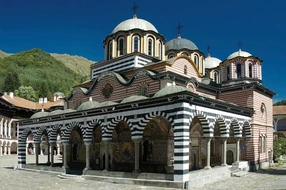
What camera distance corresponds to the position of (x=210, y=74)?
3331cm

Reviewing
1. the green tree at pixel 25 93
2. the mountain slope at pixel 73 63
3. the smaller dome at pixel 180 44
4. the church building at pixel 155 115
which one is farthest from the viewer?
the mountain slope at pixel 73 63

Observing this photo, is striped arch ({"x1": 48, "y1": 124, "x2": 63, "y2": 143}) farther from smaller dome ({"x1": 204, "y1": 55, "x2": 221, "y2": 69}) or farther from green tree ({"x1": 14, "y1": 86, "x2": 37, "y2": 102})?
green tree ({"x1": 14, "y1": 86, "x2": 37, "y2": 102})

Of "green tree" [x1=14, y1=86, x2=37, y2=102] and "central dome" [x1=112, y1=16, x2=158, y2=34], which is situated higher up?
"central dome" [x1=112, y1=16, x2=158, y2=34]

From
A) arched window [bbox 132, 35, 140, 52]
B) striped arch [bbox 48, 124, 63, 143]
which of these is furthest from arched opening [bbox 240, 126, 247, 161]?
striped arch [bbox 48, 124, 63, 143]

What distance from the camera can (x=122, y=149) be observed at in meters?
22.2

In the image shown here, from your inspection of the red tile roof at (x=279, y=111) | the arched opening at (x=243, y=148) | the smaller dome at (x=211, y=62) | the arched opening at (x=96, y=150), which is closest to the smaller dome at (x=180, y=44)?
the smaller dome at (x=211, y=62)

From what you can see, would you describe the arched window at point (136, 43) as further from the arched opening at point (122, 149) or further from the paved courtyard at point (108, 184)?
the paved courtyard at point (108, 184)

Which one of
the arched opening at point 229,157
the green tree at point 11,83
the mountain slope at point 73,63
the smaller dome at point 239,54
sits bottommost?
the arched opening at point 229,157

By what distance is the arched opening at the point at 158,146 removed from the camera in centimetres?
1981

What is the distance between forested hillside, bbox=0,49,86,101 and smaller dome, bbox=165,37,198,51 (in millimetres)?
56512

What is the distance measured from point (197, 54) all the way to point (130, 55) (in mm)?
7913

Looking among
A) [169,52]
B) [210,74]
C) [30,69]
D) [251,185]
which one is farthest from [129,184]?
[30,69]

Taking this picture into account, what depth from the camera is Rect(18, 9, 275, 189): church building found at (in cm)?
1669

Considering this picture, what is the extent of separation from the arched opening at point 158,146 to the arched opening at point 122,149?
3.37 feet
